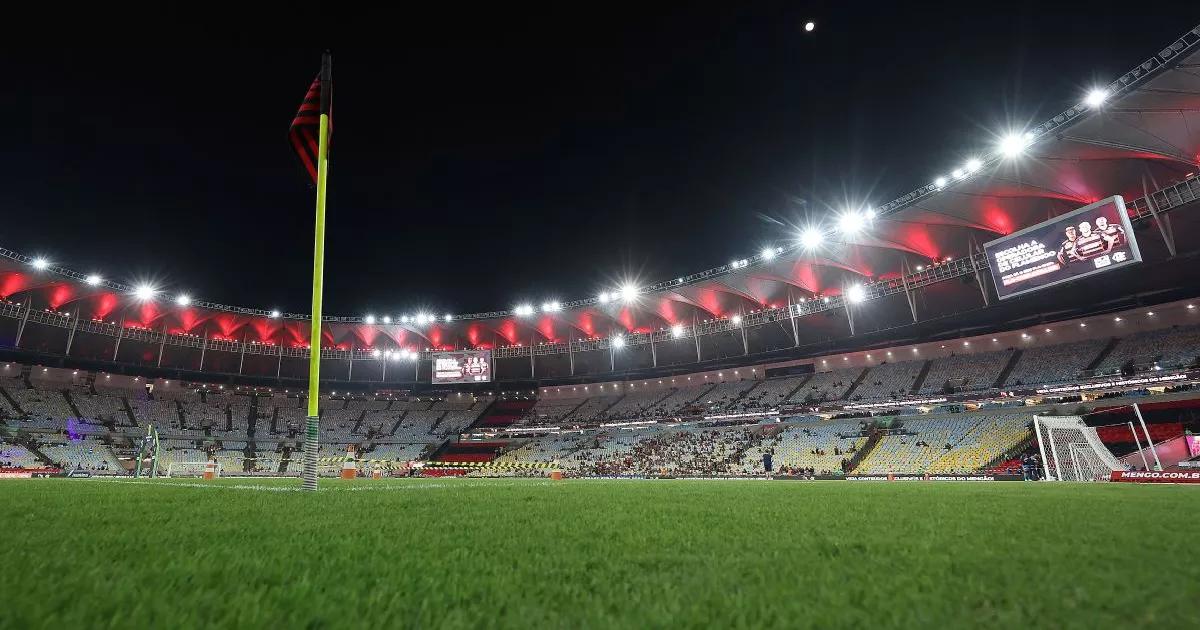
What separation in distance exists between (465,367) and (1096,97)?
49.8 metres

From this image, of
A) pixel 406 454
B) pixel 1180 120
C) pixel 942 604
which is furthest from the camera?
pixel 406 454

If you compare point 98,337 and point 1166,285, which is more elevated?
point 98,337

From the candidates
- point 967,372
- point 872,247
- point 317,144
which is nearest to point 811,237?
point 872,247

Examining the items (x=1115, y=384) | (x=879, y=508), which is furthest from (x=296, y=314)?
(x=1115, y=384)

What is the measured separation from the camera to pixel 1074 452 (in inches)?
777

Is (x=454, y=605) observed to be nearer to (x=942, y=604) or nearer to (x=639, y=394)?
(x=942, y=604)

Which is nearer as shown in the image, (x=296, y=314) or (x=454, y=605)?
(x=454, y=605)

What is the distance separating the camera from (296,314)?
54062 mm

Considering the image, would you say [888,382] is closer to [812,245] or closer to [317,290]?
[812,245]

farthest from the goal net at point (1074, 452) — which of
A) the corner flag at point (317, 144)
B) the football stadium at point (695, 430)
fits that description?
the corner flag at point (317, 144)

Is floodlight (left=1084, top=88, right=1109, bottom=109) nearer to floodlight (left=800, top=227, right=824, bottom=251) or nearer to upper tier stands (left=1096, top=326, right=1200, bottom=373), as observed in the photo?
floodlight (left=800, top=227, right=824, bottom=251)

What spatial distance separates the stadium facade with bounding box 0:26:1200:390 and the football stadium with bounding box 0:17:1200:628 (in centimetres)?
22

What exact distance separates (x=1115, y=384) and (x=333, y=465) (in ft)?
187

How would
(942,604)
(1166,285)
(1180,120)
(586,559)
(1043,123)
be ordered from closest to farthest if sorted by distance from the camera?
(942,604) → (586,559) → (1180,120) → (1043,123) → (1166,285)
